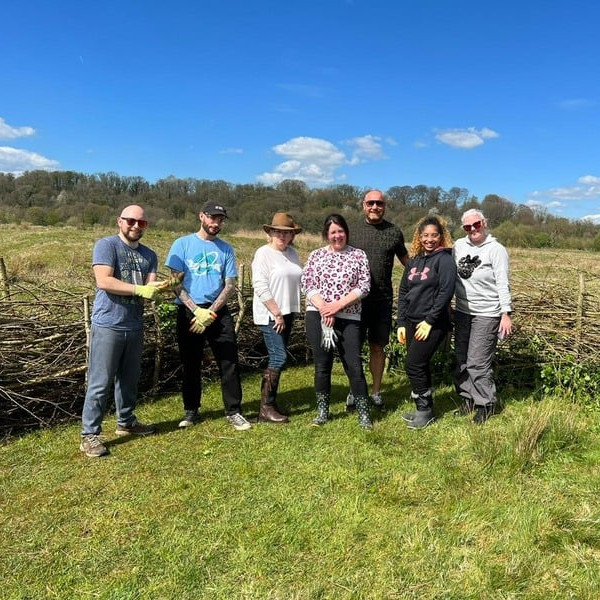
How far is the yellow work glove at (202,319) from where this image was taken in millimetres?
3812

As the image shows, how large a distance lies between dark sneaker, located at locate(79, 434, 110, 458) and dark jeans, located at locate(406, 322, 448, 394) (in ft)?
8.37

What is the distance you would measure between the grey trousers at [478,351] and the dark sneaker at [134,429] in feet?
9.13

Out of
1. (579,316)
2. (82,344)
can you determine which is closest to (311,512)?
(82,344)

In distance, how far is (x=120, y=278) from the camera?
352 cm

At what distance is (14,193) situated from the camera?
5250 cm

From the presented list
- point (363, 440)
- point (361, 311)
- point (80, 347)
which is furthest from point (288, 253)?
point (80, 347)

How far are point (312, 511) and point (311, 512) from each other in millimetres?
10

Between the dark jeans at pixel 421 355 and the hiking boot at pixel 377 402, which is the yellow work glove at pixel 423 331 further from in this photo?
the hiking boot at pixel 377 402

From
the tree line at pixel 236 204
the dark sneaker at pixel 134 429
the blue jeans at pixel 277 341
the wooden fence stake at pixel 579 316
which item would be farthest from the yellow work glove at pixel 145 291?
the tree line at pixel 236 204

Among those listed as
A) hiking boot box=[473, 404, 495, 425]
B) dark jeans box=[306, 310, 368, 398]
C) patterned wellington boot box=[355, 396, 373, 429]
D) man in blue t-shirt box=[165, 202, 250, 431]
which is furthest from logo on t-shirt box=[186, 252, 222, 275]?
hiking boot box=[473, 404, 495, 425]

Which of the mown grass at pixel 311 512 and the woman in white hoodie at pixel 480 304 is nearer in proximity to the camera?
the mown grass at pixel 311 512

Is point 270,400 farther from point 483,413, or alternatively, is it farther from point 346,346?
point 483,413

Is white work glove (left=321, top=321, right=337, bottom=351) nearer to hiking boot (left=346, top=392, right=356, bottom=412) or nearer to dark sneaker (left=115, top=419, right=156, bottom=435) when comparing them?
hiking boot (left=346, top=392, right=356, bottom=412)

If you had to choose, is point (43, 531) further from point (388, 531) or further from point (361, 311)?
point (361, 311)
